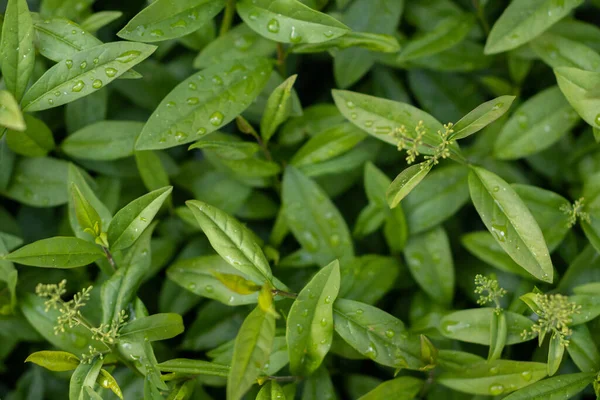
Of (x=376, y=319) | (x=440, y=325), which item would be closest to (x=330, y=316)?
(x=376, y=319)

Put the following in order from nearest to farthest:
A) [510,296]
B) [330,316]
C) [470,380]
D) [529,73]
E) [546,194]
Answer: [330,316], [470,380], [546,194], [510,296], [529,73]

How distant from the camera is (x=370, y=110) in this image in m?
1.56

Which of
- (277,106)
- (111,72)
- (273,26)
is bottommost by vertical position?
(277,106)

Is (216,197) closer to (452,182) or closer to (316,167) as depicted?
(316,167)

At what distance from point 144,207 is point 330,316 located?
545mm

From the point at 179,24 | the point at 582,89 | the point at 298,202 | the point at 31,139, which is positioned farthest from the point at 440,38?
the point at 31,139

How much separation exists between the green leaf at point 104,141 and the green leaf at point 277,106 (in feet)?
1.30

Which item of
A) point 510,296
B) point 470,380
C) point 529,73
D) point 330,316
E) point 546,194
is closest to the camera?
point 330,316

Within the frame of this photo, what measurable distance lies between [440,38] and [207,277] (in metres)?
1.05

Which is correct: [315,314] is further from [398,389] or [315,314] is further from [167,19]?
[167,19]

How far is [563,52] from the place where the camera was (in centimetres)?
172

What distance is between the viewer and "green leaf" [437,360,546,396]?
1446 millimetres

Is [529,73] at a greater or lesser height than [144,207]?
greater

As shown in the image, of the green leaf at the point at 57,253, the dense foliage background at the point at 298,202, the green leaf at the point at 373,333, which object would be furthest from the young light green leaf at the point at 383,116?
the green leaf at the point at 57,253
